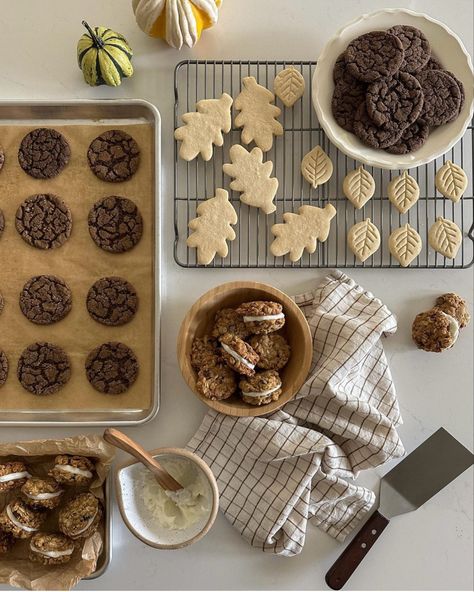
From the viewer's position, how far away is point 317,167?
1.33 metres

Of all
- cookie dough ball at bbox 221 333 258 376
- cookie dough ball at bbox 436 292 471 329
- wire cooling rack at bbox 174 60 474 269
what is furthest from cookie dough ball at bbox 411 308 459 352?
cookie dough ball at bbox 221 333 258 376

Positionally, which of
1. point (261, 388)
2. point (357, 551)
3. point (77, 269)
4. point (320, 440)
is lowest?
point (357, 551)

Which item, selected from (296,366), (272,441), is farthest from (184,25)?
(272,441)

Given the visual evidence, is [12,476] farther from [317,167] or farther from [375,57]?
[375,57]

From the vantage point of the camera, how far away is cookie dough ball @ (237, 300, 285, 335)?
1195mm

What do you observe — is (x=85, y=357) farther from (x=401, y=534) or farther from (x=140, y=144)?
(x=401, y=534)

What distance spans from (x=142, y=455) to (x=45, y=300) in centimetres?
42

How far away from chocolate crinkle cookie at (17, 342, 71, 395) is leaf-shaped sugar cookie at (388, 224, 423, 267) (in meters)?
0.75

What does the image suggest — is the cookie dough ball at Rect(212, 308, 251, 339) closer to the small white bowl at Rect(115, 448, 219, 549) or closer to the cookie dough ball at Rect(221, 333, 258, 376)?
the cookie dough ball at Rect(221, 333, 258, 376)

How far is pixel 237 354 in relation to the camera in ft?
3.92

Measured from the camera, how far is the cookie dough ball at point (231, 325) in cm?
125

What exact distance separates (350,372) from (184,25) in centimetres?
80

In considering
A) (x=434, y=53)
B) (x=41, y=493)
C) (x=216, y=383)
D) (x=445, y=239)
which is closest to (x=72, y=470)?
(x=41, y=493)

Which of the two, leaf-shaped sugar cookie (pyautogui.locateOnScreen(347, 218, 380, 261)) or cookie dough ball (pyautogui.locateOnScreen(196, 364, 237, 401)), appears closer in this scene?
cookie dough ball (pyautogui.locateOnScreen(196, 364, 237, 401))
